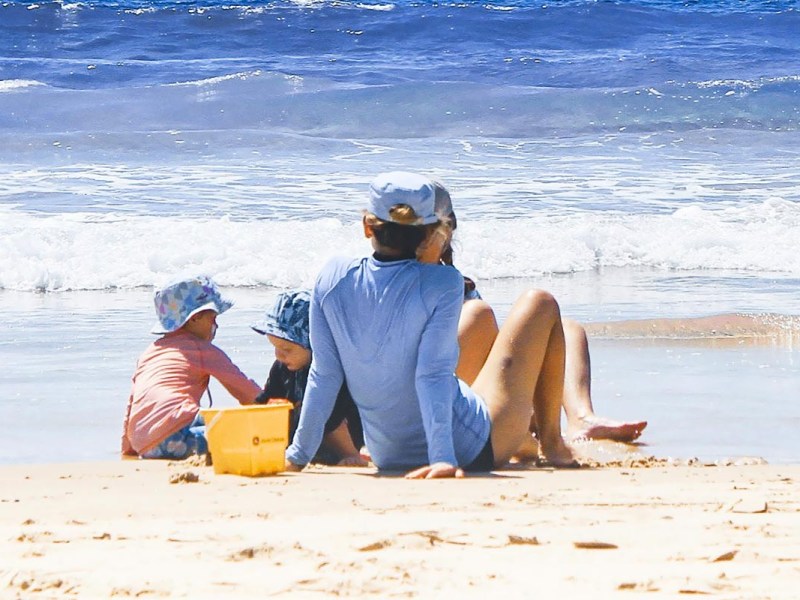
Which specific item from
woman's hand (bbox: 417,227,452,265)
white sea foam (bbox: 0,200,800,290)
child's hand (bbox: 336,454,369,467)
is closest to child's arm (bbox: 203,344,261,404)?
child's hand (bbox: 336,454,369,467)

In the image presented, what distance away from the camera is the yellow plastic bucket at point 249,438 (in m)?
3.96

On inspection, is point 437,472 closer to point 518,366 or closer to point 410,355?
point 410,355

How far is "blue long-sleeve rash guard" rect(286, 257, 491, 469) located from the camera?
387 cm

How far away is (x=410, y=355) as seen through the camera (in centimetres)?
396

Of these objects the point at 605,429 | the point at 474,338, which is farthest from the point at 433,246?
the point at 605,429

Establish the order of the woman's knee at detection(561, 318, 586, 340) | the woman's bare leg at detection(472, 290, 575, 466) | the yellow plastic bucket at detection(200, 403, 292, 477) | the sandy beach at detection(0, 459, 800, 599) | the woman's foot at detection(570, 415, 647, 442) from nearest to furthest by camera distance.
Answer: the sandy beach at detection(0, 459, 800, 599)
the yellow plastic bucket at detection(200, 403, 292, 477)
the woman's bare leg at detection(472, 290, 575, 466)
the woman's foot at detection(570, 415, 647, 442)
the woman's knee at detection(561, 318, 586, 340)

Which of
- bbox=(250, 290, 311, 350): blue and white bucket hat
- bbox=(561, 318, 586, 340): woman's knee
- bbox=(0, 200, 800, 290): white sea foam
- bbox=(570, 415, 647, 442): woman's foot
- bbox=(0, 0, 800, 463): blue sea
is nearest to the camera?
bbox=(250, 290, 311, 350): blue and white bucket hat

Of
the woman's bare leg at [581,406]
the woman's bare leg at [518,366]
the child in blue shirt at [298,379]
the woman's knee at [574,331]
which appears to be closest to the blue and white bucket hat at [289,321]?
the child in blue shirt at [298,379]

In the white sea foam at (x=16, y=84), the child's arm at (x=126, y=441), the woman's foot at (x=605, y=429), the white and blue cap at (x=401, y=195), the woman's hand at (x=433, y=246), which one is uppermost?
the white and blue cap at (x=401, y=195)

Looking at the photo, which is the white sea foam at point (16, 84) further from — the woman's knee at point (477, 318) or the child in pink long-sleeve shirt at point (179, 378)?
the woman's knee at point (477, 318)

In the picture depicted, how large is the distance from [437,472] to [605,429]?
120cm

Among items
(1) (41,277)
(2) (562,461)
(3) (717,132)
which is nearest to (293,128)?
(3) (717,132)

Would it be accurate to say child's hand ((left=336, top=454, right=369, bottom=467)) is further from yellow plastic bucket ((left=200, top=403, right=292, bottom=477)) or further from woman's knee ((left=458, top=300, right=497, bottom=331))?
woman's knee ((left=458, top=300, right=497, bottom=331))

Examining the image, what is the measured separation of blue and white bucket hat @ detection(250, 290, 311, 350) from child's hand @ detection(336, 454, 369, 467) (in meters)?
0.39
